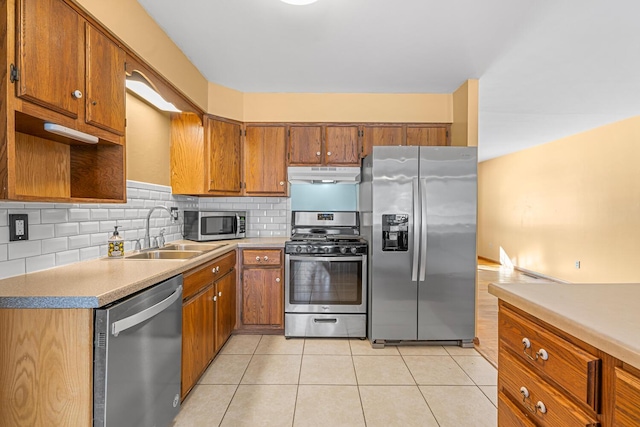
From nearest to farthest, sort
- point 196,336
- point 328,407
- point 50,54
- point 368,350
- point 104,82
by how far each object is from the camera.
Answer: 1. point 50,54
2. point 104,82
3. point 328,407
4. point 196,336
5. point 368,350

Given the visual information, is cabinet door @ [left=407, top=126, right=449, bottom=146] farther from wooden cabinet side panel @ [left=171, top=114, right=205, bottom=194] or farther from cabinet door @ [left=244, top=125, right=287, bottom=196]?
wooden cabinet side panel @ [left=171, top=114, right=205, bottom=194]

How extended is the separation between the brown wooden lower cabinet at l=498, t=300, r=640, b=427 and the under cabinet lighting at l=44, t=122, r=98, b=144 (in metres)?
1.97

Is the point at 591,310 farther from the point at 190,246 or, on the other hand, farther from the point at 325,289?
the point at 190,246

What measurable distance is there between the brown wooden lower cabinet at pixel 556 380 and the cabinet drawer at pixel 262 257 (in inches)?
84.2

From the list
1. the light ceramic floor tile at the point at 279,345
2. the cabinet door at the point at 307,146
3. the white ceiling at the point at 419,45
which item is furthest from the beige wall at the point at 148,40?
the light ceramic floor tile at the point at 279,345

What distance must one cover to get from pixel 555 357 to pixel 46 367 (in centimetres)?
173

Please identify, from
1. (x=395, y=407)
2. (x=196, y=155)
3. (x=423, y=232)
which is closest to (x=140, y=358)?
(x=395, y=407)

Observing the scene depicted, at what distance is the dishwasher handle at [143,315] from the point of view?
129 cm

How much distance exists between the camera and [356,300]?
9.97 feet

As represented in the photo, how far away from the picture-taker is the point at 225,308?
9.05ft

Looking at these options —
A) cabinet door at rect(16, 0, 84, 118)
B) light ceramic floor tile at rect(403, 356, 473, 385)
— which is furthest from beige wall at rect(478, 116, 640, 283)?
cabinet door at rect(16, 0, 84, 118)

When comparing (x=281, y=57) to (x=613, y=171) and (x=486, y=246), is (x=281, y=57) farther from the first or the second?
(x=486, y=246)

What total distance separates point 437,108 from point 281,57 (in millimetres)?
1742

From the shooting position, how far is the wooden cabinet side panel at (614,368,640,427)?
2.27 ft
